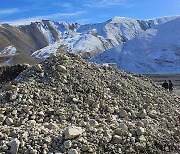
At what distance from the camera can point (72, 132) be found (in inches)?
301

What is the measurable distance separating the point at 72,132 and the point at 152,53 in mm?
73185

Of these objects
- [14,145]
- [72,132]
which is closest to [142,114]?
[72,132]

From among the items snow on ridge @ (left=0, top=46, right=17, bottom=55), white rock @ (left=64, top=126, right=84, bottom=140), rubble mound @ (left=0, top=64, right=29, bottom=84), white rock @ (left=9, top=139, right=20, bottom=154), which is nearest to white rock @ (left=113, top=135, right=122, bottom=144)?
white rock @ (left=64, top=126, right=84, bottom=140)

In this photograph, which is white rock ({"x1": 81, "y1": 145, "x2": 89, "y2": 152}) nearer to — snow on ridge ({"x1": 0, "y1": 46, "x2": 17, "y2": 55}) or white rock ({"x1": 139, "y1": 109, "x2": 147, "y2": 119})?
white rock ({"x1": 139, "y1": 109, "x2": 147, "y2": 119})

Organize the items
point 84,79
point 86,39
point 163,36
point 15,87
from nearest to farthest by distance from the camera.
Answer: point 15,87, point 84,79, point 163,36, point 86,39

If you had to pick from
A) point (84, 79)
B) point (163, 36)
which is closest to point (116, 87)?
point (84, 79)

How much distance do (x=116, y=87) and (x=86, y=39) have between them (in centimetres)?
18256

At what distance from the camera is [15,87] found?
397 inches

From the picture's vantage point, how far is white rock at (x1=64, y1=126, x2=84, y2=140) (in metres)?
7.55

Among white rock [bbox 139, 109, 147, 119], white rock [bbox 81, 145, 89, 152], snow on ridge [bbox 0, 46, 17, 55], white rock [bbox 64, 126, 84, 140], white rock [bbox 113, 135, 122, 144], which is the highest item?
white rock [bbox 64, 126, 84, 140]

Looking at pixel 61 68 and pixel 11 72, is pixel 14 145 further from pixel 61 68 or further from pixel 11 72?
pixel 11 72

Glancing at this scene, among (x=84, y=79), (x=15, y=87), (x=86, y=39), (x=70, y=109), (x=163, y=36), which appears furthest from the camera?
(x=86, y=39)

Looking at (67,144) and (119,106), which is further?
(119,106)

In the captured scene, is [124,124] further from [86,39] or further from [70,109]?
[86,39]
